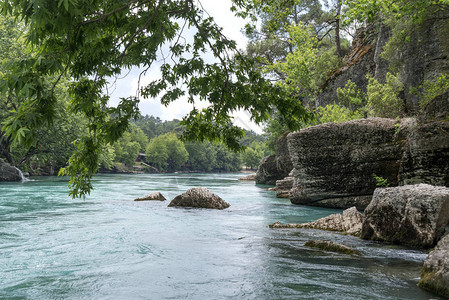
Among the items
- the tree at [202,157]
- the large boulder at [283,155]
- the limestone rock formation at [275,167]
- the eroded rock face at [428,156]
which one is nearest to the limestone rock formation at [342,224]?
the eroded rock face at [428,156]

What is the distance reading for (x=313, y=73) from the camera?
3050 centimetres

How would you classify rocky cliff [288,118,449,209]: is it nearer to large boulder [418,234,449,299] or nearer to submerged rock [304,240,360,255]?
submerged rock [304,240,360,255]

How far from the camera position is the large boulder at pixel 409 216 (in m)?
7.70

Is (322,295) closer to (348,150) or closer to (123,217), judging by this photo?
(123,217)

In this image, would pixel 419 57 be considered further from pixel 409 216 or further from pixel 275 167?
pixel 275 167

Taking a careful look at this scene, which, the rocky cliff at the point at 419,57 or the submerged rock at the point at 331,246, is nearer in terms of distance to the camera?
the submerged rock at the point at 331,246

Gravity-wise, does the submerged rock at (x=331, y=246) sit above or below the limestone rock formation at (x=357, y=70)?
below

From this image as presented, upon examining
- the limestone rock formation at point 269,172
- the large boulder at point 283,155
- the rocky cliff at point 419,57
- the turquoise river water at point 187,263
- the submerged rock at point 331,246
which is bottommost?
the turquoise river water at point 187,263

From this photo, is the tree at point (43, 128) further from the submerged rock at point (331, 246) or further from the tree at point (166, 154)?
the tree at point (166, 154)

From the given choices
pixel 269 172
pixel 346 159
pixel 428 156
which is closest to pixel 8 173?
pixel 269 172

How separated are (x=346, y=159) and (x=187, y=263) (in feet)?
33.1

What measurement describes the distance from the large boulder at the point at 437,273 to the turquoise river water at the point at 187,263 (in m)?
0.15

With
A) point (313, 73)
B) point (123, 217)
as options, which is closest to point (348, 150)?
point (123, 217)

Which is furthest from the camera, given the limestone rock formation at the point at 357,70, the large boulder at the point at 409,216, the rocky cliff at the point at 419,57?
the limestone rock formation at the point at 357,70
